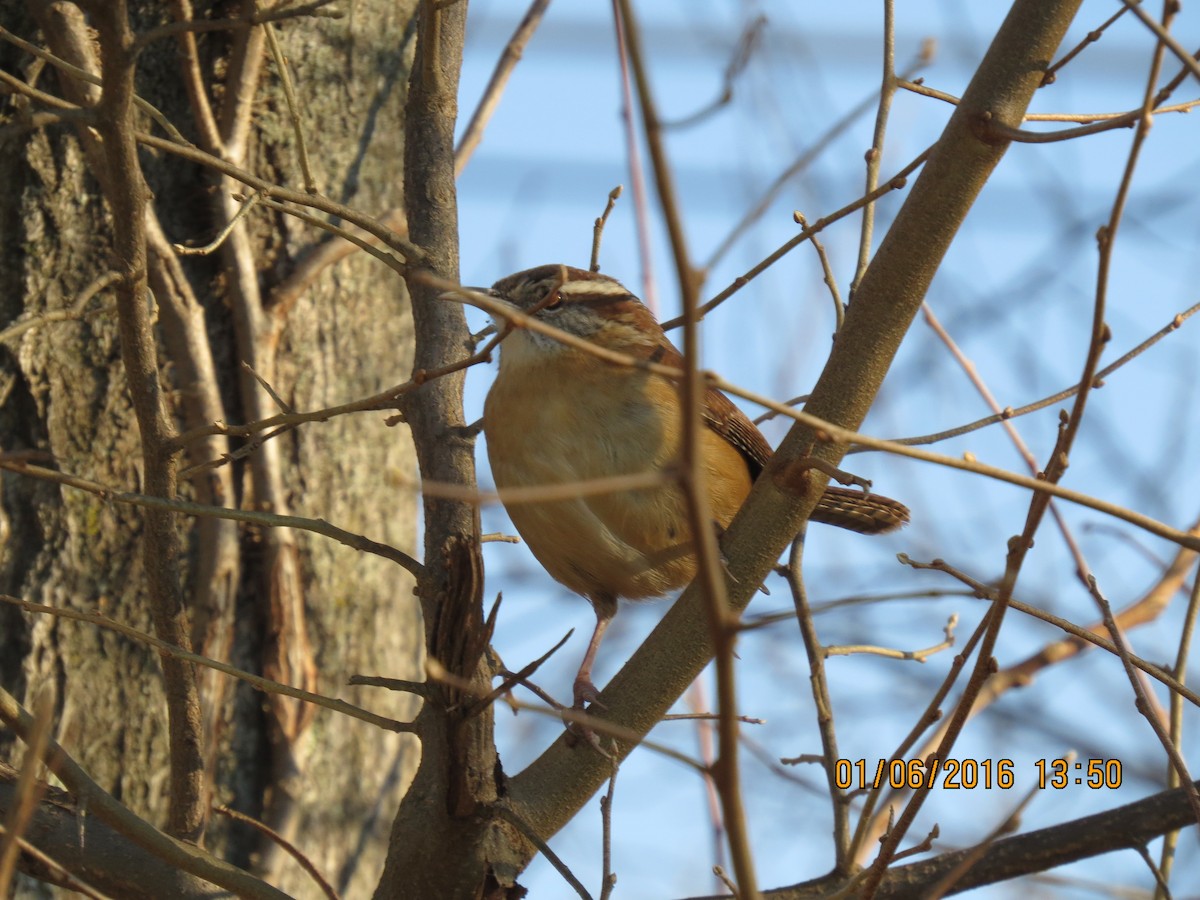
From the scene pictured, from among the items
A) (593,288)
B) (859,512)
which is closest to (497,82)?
(593,288)

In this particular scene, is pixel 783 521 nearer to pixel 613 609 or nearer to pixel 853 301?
pixel 853 301

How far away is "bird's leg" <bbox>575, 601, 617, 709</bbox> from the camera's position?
12.1ft

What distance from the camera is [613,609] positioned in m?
4.45

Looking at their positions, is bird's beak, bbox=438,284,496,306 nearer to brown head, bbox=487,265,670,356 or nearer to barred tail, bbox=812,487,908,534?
brown head, bbox=487,265,670,356

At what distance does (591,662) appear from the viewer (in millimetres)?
3967

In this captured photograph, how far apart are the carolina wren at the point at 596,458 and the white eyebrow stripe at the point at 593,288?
0.01 m

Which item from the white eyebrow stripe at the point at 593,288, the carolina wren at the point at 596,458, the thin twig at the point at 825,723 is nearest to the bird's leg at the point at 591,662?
the carolina wren at the point at 596,458

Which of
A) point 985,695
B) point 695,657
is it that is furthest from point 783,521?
point 985,695

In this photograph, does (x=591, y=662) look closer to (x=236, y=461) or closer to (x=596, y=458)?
(x=596, y=458)

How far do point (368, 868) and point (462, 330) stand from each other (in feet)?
8.21

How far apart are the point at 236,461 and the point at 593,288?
4.56ft

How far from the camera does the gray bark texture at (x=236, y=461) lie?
14.2ft

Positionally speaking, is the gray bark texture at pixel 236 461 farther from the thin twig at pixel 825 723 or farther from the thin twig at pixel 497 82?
the thin twig at pixel 825 723
